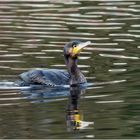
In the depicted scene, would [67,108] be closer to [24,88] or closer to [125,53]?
[24,88]

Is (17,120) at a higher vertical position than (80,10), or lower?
lower

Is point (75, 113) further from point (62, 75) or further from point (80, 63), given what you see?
point (80, 63)

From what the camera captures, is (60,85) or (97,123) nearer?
(97,123)

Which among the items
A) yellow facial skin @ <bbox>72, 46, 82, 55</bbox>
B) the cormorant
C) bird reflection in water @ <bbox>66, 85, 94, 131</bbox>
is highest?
yellow facial skin @ <bbox>72, 46, 82, 55</bbox>

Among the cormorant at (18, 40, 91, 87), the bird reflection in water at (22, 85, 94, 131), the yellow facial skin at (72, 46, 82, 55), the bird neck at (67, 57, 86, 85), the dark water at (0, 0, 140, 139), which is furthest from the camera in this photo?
the yellow facial skin at (72, 46, 82, 55)

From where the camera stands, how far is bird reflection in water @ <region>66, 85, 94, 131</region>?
558 inches

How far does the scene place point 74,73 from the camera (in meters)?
18.7

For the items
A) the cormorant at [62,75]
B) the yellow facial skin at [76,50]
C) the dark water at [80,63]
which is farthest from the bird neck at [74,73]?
the dark water at [80,63]

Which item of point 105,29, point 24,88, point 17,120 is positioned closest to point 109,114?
point 17,120

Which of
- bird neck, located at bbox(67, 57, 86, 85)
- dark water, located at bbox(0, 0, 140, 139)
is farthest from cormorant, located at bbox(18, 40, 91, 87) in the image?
dark water, located at bbox(0, 0, 140, 139)

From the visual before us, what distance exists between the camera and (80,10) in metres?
29.7

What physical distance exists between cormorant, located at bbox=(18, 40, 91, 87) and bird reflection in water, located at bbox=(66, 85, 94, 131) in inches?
15.3

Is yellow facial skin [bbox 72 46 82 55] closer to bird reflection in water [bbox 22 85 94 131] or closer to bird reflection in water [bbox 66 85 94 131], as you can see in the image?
bird reflection in water [bbox 22 85 94 131]

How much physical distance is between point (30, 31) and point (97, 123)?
1133 cm
